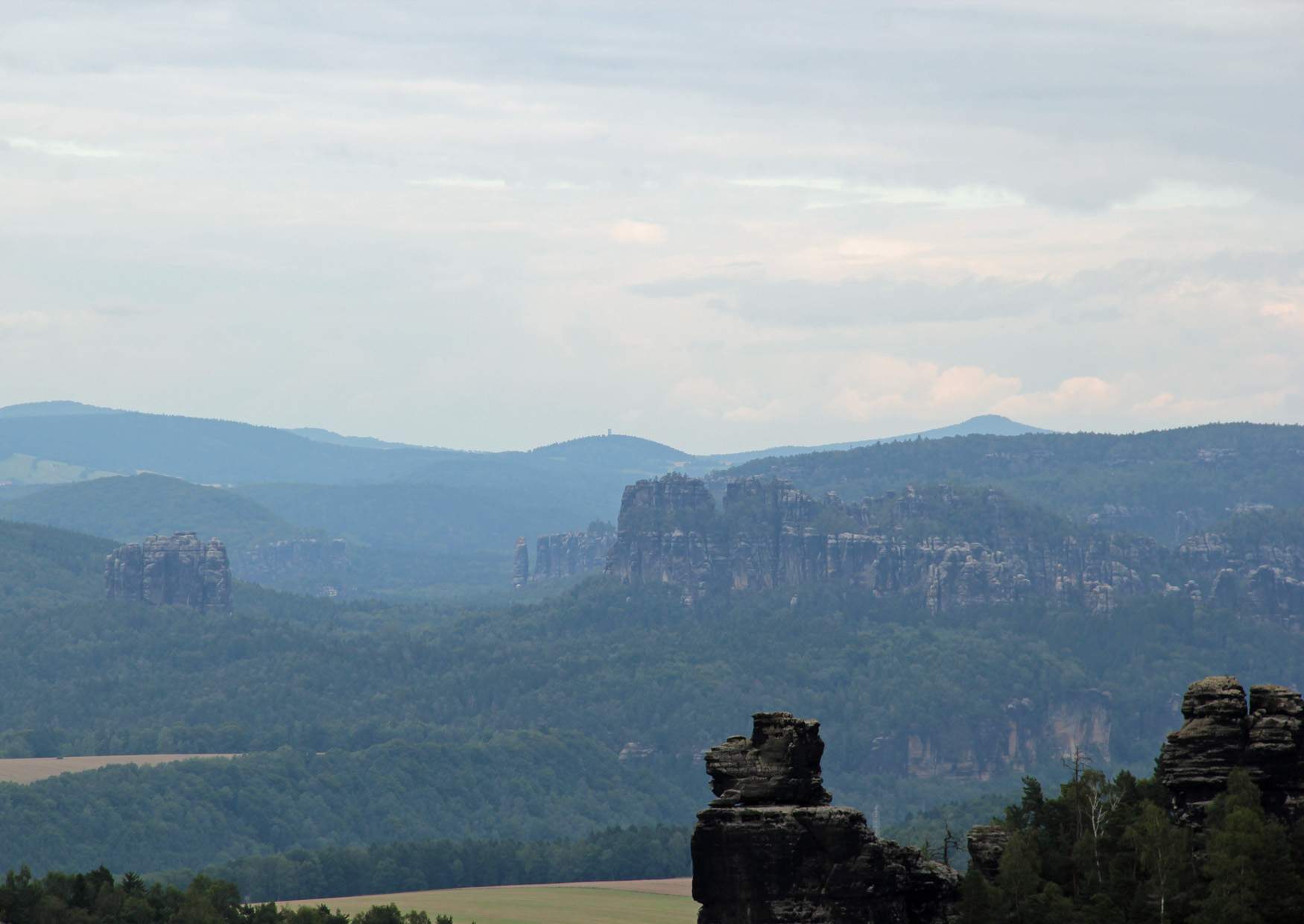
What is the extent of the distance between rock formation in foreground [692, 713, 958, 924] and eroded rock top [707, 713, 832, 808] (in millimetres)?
27

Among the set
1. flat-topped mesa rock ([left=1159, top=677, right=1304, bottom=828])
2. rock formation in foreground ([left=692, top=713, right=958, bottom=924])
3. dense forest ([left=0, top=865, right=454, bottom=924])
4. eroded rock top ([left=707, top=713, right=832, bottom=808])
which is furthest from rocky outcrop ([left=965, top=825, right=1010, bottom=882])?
dense forest ([left=0, top=865, right=454, bottom=924])

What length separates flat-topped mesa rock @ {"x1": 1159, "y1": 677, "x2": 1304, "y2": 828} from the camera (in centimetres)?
9700

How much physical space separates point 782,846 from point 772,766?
3.21m

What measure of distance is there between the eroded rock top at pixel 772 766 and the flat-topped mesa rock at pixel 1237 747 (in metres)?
17.9

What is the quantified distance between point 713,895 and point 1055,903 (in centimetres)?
1473

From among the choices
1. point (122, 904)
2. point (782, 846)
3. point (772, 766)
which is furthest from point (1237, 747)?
point (122, 904)

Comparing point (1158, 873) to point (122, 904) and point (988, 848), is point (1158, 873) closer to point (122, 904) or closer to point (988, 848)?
point (988, 848)

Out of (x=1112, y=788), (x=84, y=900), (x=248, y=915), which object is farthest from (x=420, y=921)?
(x=1112, y=788)

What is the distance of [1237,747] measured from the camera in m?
97.7

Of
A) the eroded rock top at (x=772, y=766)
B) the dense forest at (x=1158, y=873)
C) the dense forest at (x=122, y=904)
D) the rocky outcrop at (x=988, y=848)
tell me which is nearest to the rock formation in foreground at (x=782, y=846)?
the eroded rock top at (x=772, y=766)

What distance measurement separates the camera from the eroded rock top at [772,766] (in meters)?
88.6

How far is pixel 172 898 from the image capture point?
146125mm

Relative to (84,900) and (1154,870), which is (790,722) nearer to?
(1154,870)

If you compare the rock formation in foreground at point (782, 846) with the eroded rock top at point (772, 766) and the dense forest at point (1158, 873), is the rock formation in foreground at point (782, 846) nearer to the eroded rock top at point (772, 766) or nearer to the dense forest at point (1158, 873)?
the eroded rock top at point (772, 766)
